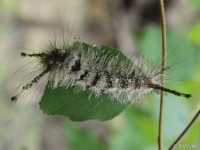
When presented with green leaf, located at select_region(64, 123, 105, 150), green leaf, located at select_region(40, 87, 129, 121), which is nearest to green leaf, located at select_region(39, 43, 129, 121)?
green leaf, located at select_region(40, 87, 129, 121)

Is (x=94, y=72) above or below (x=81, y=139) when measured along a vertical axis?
Result: above

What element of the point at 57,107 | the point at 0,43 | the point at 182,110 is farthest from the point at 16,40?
the point at 57,107

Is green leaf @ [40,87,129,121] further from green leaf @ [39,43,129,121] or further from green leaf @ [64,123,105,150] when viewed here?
green leaf @ [64,123,105,150]

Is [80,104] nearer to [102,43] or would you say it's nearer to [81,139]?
[81,139]

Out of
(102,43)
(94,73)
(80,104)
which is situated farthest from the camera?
(102,43)

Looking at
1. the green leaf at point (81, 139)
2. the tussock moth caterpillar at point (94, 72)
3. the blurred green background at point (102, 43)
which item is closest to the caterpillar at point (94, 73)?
the tussock moth caterpillar at point (94, 72)

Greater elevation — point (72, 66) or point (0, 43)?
point (0, 43)

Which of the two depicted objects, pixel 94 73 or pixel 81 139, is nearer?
pixel 94 73

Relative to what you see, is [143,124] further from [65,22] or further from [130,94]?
[65,22]

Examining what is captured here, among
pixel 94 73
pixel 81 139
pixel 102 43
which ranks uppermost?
pixel 102 43

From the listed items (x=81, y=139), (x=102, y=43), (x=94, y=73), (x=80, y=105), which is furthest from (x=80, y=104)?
(x=102, y=43)
